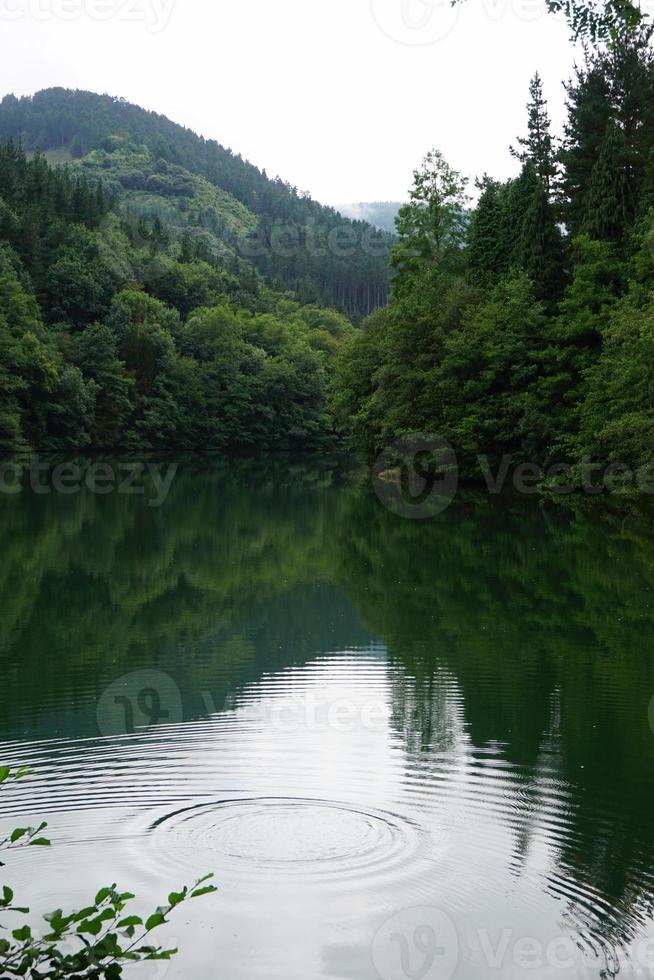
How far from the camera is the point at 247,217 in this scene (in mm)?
170875

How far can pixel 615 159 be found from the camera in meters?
39.4

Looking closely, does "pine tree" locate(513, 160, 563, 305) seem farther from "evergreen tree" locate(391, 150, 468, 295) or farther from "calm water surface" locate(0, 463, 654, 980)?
"calm water surface" locate(0, 463, 654, 980)

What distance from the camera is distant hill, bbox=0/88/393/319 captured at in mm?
135750

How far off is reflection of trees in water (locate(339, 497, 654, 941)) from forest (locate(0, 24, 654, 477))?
18.9ft

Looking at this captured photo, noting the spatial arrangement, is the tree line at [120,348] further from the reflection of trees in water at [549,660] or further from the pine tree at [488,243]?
the reflection of trees in water at [549,660]

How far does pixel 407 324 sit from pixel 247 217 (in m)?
133

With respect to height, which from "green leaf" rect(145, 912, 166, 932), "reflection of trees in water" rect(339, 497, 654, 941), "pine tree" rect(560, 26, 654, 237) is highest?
"pine tree" rect(560, 26, 654, 237)

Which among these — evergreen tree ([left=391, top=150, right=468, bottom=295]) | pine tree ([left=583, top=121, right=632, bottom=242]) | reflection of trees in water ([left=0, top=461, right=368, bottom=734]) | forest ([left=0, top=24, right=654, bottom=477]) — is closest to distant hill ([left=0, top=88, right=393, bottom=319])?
forest ([left=0, top=24, right=654, bottom=477])

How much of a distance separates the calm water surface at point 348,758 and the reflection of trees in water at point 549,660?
41 mm

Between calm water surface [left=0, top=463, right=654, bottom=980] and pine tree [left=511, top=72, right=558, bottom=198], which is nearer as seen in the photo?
calm water surface [left=0, top=463, right=654, bottom=980]

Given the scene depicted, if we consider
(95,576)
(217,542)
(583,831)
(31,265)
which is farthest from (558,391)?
(31,265)

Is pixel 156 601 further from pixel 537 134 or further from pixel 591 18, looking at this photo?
pixel 537 134

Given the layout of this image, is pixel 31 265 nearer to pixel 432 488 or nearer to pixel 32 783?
pixel 432 488

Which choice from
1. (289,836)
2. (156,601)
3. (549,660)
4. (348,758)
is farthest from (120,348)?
(289,836)
